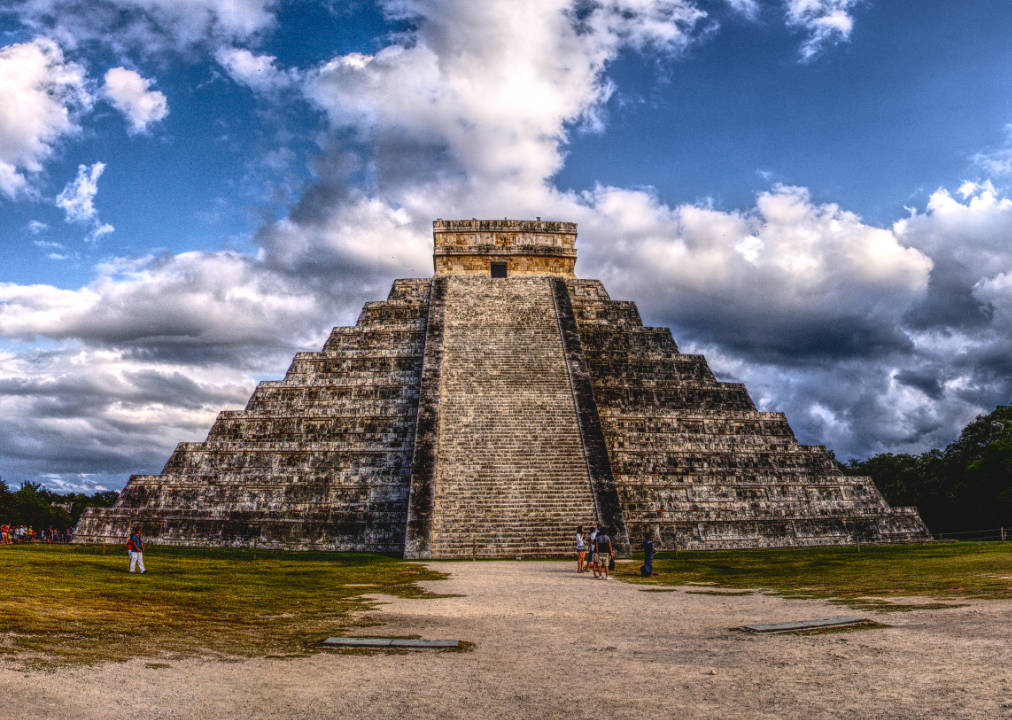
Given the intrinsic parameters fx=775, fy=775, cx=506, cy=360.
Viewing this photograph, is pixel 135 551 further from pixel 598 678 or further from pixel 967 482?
pixel 967 482

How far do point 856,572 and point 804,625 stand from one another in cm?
626

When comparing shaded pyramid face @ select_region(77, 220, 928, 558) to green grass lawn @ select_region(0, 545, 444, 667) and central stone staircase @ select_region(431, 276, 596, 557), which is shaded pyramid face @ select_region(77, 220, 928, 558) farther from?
green grass lawn @ select_region(0, 545, 444, 667)

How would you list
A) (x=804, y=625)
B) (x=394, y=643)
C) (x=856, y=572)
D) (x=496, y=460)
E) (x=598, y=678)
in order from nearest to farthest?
(x=598, y=678)
(x=394, y=643)
(x=804, y=625)
(x=856, y=572)
(x=496, y=460)

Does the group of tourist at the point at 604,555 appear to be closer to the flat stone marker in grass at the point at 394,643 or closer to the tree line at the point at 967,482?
the flat stone marker in grass at the point at 394,643

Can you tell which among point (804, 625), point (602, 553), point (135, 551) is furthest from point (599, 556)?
point (135, 551)

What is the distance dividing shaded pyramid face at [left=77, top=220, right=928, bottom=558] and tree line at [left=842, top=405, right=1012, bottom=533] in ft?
20.2

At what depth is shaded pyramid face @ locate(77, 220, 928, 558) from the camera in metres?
17.2

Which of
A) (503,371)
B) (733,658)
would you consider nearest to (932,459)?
(503,371)

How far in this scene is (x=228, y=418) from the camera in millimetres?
20672

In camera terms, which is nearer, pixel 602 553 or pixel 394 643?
pixel 394 643

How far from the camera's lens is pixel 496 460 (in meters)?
18.3

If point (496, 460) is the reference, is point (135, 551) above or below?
below

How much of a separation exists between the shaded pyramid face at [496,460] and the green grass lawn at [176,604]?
2.98m

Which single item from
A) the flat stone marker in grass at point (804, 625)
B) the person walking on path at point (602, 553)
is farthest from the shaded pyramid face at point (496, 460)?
the flat stone marker in grass at point (804, 625)
